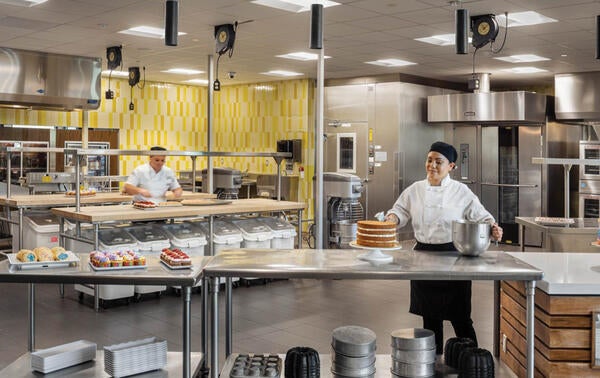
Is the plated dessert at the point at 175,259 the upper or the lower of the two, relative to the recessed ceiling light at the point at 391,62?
lower

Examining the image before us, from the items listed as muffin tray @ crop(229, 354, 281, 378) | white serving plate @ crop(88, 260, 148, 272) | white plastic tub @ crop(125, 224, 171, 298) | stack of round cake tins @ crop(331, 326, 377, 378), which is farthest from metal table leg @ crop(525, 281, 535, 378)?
white plastic tub @ crop(125, 224, 171, 298)

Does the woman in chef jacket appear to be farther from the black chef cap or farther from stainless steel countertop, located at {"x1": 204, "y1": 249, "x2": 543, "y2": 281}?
stainless steel countertop, located at {"x1": 204, "y1": 249, "x2": 543, "y2": 281}

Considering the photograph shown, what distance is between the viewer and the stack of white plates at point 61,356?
3.40 meters

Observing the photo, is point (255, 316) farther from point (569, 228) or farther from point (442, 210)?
point (569, 228)

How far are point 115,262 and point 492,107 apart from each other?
28.6ft

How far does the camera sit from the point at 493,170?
11.6m

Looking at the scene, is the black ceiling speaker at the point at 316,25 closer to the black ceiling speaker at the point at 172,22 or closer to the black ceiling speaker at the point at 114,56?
the black ceiling speaker at the point at 172,22

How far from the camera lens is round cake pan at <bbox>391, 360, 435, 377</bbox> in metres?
3.28

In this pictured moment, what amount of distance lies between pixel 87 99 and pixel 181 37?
2.29 m

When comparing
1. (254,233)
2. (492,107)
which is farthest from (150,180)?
(492,107)

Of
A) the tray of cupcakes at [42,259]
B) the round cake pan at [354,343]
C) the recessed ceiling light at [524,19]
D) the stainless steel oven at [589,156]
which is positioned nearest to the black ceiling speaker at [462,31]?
the round cake pan at [354,343]

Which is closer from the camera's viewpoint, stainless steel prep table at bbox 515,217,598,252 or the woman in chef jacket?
the woman in chef jacket

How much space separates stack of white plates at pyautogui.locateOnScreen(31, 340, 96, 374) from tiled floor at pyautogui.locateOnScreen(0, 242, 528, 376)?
3.76 feet

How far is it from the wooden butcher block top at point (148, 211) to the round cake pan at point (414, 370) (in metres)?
3.60
